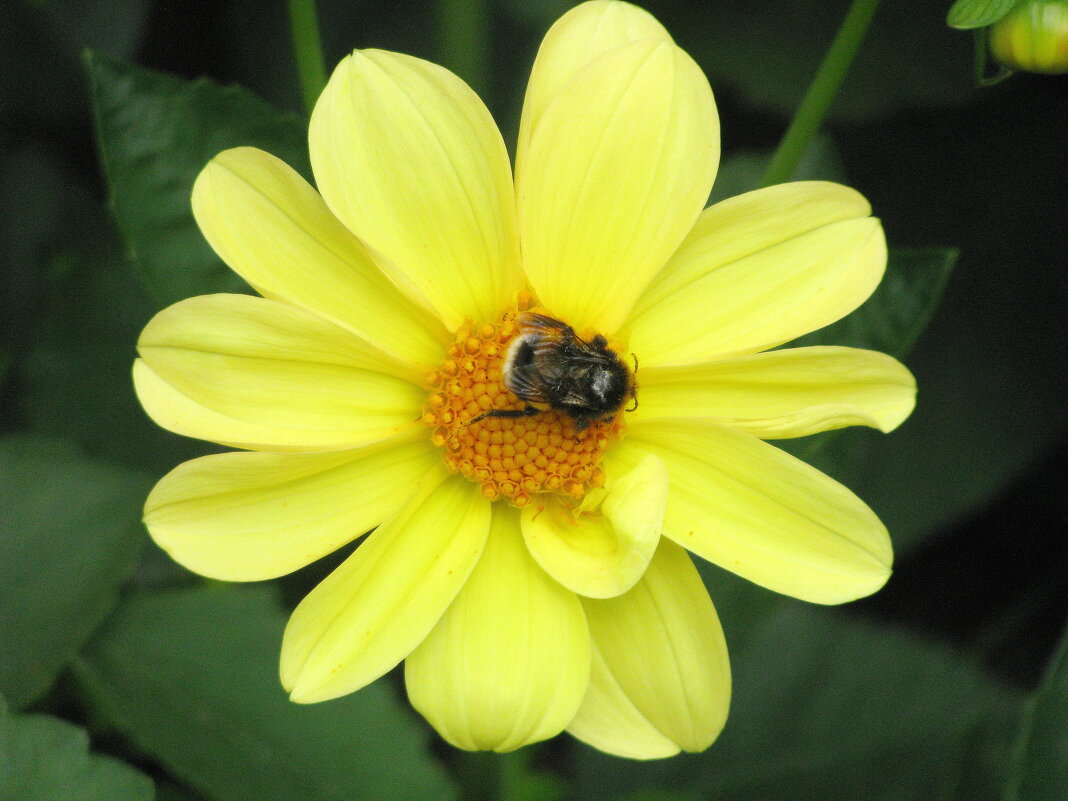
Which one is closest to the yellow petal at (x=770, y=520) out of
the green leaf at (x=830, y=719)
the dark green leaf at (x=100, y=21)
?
the green leaf at (x=830, y=719)

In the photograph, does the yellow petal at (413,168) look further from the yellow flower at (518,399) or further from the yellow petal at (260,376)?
the yellow petal at (260,376)

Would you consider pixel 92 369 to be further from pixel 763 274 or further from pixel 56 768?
pixel 763 274

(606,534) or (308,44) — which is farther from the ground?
(308,44)

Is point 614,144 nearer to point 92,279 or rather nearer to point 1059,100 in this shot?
point 92,279

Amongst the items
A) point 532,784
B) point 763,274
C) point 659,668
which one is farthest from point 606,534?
point 532,784

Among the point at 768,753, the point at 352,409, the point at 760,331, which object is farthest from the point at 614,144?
the point at 768,753

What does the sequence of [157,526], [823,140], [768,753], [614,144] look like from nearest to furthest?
[157,526], [614,144], [823,140], [768,753]
